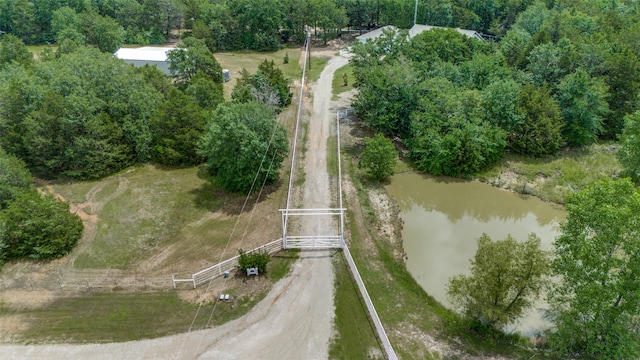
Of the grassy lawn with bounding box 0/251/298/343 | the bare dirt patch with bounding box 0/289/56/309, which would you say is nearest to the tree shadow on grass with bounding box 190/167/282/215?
the grassy lawn with bounding box 0/251/298/343

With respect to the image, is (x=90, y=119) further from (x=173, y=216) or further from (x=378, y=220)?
(x=378, y=220)

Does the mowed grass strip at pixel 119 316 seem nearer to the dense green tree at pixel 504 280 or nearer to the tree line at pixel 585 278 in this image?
the dense green tree at pixel 504 280

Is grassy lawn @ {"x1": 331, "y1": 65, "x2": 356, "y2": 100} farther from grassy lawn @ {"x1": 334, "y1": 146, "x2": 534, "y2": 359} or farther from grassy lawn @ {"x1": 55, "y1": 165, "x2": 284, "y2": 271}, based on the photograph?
grassy lawn @ {"x1": 334, "y1": 146, "x2": 534, "y2": 359}

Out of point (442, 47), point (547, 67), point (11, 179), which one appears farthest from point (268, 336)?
point (442, 47)

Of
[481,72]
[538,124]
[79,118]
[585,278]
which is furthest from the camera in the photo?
[481,72]

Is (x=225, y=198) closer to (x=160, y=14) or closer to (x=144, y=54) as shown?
(x=144, y=54)

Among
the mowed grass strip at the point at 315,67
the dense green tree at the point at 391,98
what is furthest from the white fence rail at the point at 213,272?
Answer: the mowed grass strip at the point at 315,67

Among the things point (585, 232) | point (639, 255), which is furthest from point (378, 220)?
point (639, 255)
